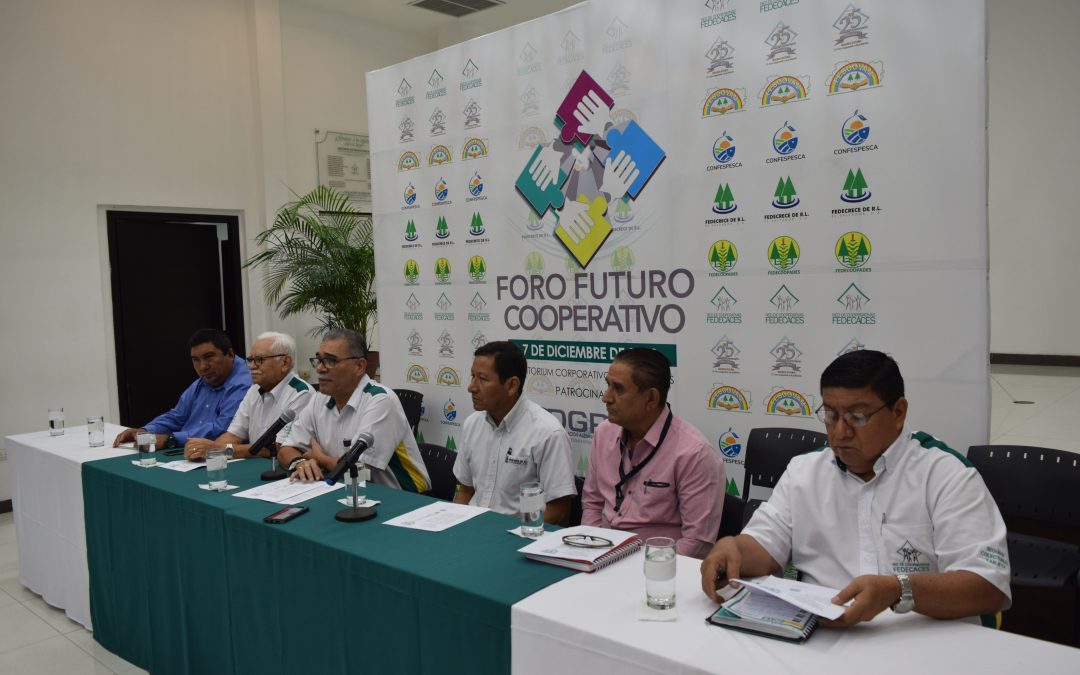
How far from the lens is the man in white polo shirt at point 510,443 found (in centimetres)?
308

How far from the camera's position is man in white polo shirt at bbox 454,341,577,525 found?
3076 mm

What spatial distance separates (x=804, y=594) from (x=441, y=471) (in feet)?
7.15

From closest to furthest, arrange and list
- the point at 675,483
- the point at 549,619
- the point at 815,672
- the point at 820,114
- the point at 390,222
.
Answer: the point at 815,672
the point at 549,619
the point at 675,483
the point at 820,114
the point at 390,222

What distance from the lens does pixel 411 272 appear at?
16.0ft

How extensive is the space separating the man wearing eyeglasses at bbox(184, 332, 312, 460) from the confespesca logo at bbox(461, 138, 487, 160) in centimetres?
146

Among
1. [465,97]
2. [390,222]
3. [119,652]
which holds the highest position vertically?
[465,97]

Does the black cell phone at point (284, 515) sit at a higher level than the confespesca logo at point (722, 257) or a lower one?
lower

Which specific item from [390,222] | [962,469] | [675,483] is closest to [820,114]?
[675,483]

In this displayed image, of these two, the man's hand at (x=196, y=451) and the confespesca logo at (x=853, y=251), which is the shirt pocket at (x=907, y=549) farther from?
the man's hand at (x=196, y=451)

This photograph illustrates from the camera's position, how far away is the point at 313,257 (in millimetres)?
6391

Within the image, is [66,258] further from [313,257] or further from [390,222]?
[390,222]

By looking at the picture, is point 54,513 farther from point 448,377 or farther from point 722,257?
point 722,257

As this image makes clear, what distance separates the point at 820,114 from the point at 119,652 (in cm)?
367

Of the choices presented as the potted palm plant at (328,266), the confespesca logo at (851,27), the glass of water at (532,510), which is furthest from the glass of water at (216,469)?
the potted palm plant at (328,266)
